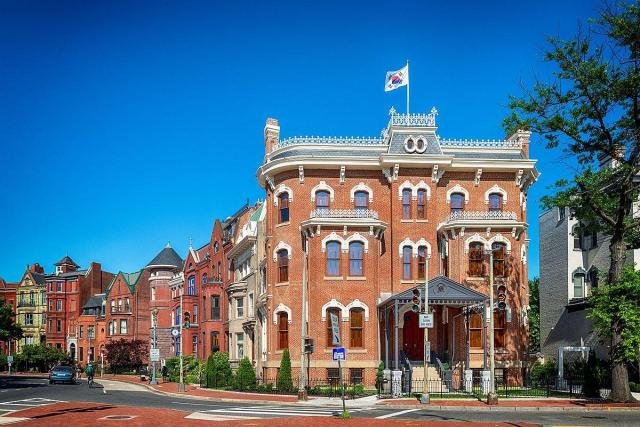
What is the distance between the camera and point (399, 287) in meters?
45.1

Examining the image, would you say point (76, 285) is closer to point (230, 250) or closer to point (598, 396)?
point (230, 250)

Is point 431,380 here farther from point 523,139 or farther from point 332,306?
point 523,139

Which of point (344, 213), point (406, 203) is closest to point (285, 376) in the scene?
point (344, 213)

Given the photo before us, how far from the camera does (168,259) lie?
8288 centimetres

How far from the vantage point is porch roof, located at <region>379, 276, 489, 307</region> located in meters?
40.0

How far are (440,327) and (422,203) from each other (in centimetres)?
767

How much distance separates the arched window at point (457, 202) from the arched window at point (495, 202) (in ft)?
5.95

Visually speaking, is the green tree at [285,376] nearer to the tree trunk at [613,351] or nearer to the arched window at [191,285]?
the tree trunk at [613,351]

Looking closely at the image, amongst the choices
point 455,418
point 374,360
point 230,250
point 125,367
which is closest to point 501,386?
point 374,360

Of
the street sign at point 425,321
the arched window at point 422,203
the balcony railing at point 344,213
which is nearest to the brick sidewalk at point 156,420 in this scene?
the street sign at point 425,321

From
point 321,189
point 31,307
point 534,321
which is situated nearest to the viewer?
point 321,189

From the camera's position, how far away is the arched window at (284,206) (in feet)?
153

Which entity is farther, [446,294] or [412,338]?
[412,338]

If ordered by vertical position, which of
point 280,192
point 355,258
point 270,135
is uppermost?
point 270,135
